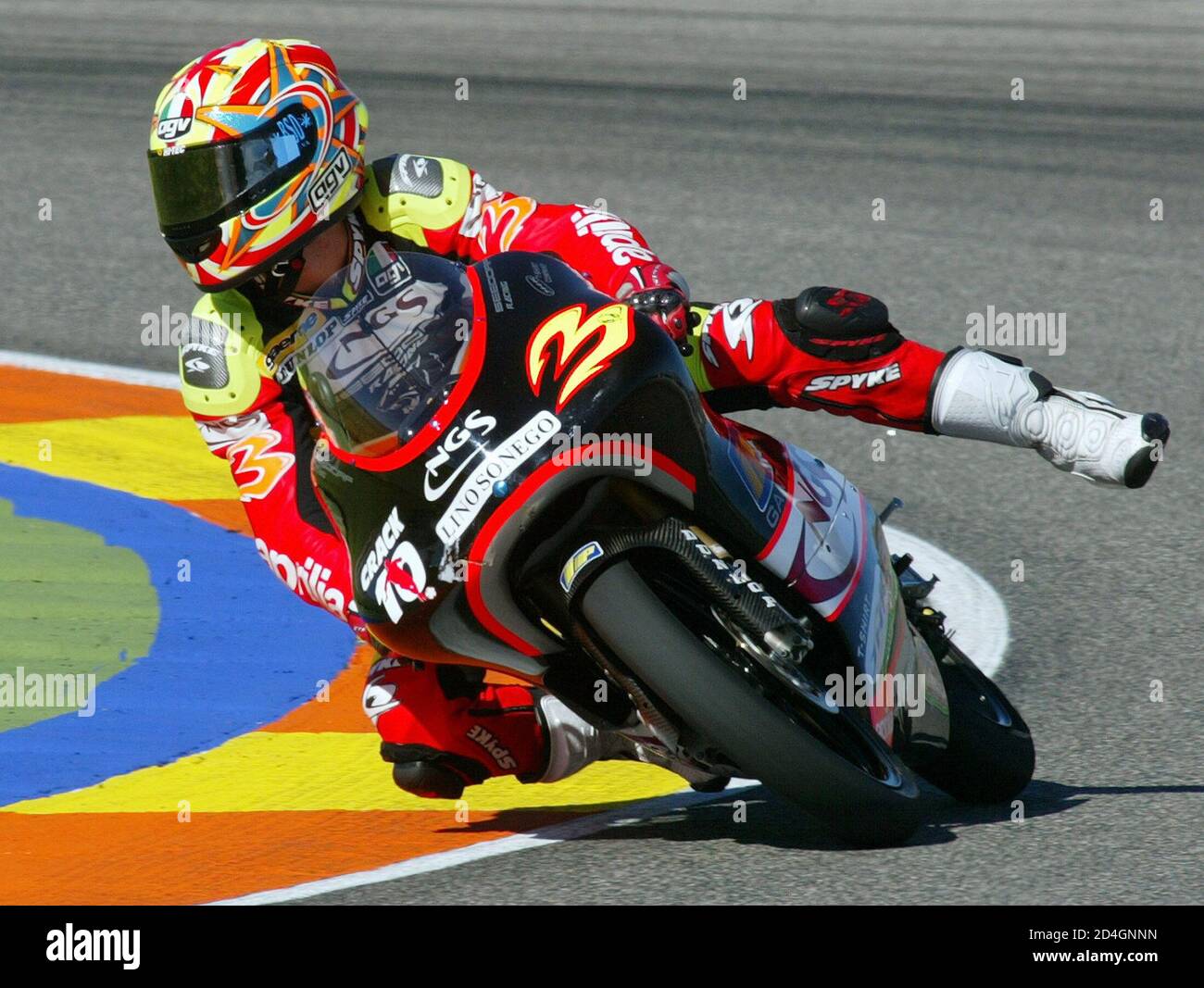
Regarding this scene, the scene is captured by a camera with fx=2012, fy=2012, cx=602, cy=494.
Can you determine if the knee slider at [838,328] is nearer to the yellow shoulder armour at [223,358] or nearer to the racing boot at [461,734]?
the racing boot at [461,734]

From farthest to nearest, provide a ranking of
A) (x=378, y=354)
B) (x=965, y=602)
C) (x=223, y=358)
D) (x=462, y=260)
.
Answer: (x=965, y=602)
(x=462, y=260)
(x=223, y=358)
(x=378, y=354)

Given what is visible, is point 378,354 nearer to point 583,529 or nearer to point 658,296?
point 583,529

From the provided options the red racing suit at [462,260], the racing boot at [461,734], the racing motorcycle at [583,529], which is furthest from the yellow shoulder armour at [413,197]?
the racing boot at [461,734]

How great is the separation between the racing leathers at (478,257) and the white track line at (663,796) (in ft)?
0.54

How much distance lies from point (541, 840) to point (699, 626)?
870 millimetres

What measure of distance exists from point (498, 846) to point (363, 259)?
1.31 metres

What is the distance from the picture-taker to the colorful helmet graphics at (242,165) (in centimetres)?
427

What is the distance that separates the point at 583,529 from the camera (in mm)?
3736

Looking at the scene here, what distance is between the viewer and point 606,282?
4.50m

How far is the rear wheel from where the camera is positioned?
3.67 m

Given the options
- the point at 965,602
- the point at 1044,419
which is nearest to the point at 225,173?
the point at 1044,419

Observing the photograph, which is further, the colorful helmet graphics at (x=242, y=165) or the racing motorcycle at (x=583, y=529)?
the colorful helmet graphics at (x=242, y=165)

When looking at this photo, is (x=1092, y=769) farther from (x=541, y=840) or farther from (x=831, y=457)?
(x=831, y=457)
